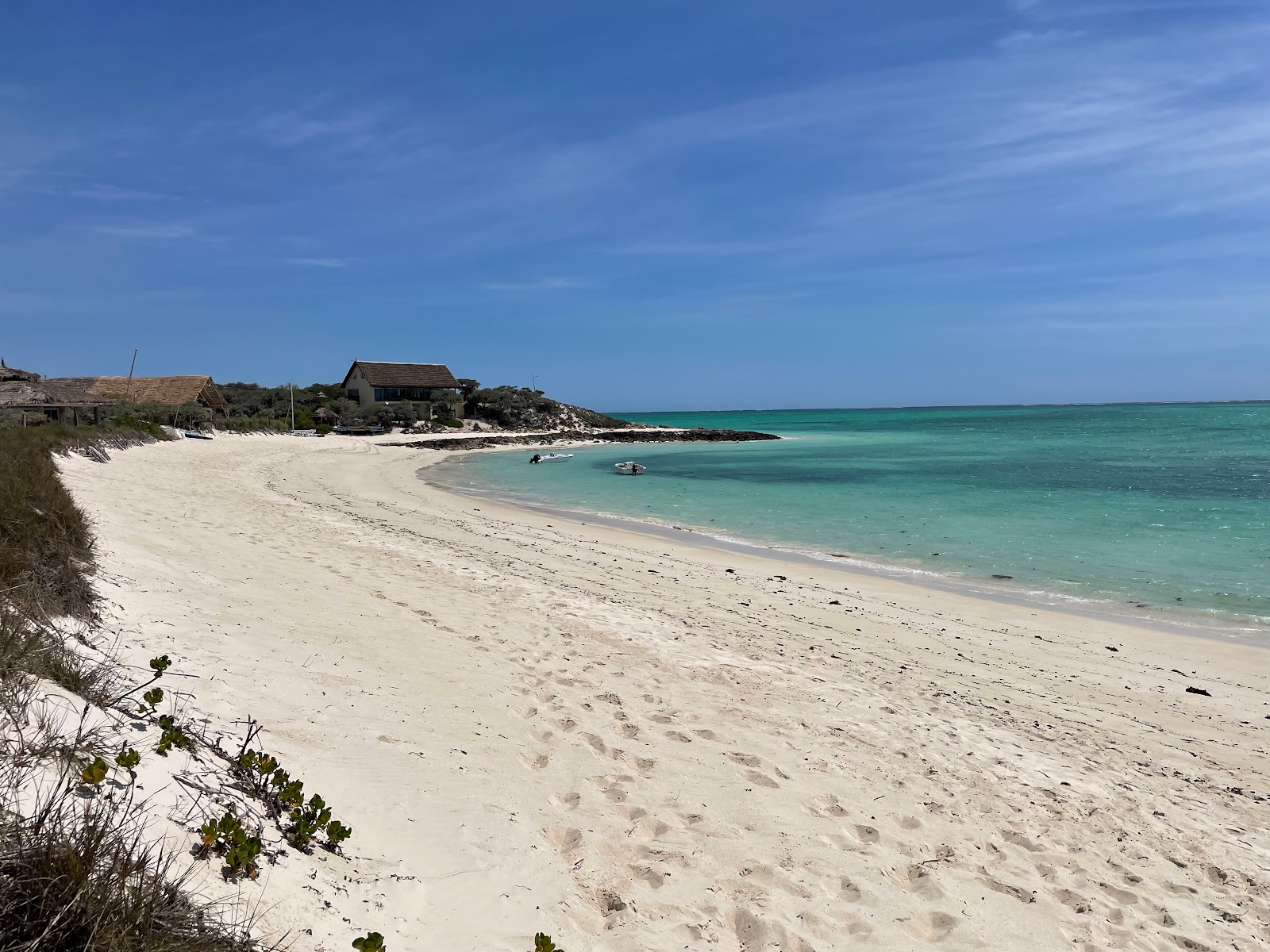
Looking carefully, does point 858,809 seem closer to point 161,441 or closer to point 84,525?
point 84,525

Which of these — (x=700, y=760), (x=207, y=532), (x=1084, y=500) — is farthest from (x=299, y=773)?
(x=1084, y=500)

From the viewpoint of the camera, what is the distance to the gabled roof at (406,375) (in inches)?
2552

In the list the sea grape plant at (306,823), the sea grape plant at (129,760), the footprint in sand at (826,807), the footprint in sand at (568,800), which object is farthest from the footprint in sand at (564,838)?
the sea grape plant at (129,760)

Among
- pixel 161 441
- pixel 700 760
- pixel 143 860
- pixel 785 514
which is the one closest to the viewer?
pixel 143 860

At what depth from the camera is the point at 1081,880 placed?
381 centimetres

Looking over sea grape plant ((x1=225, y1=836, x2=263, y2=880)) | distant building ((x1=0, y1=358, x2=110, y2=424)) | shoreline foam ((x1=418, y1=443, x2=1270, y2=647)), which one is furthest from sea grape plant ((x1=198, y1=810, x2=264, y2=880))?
distant building ((x1=0, y1=358, x2=110, y2=424))

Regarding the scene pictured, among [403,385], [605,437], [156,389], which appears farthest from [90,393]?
[605,437]

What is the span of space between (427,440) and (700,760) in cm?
4964

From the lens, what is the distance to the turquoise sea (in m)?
12.4

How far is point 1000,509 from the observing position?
21.2 metres

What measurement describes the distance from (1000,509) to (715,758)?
19.3 meters

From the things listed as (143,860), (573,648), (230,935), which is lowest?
(573,648)

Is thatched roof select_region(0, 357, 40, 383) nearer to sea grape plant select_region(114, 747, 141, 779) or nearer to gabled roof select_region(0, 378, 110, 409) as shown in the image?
gabled roof select_region(0, 378, 110, 409)

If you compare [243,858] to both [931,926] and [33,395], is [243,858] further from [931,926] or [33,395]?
[33,395]
